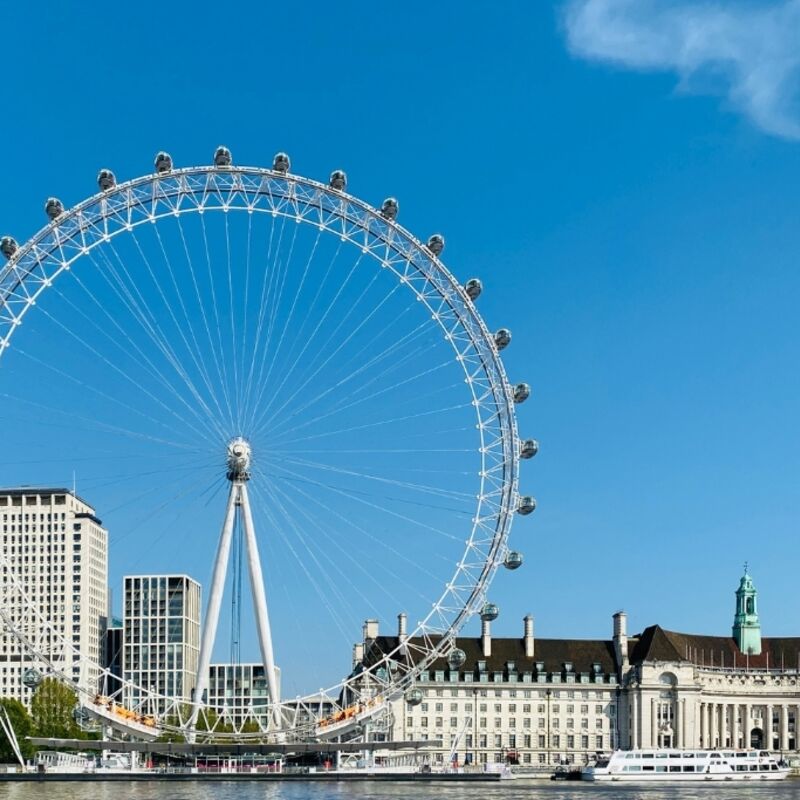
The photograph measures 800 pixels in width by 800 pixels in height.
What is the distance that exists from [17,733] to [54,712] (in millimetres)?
29906

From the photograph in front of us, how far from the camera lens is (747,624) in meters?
172

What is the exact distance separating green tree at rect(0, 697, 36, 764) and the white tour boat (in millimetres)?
42861

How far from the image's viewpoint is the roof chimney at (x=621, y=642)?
163250mm

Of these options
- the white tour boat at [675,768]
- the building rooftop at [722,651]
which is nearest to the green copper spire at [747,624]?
the building rooftop at [722,651]

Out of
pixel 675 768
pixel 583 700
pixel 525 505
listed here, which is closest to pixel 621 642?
pixel 583 700

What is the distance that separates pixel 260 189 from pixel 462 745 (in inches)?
3387

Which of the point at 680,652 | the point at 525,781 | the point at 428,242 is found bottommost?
the point at 525,781

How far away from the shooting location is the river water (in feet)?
263

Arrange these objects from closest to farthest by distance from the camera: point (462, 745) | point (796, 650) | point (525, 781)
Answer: point (525, 781) < point (462, 745) < point (796, 650)

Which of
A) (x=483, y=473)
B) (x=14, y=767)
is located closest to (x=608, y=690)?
(x=14, y=767)

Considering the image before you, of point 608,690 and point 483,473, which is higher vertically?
point 483,473

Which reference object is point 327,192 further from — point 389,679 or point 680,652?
point 680,652

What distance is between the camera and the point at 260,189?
86.4 metres

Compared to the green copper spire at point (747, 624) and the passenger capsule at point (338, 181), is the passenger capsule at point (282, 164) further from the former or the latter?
the green copper spire at point (747, 624)
